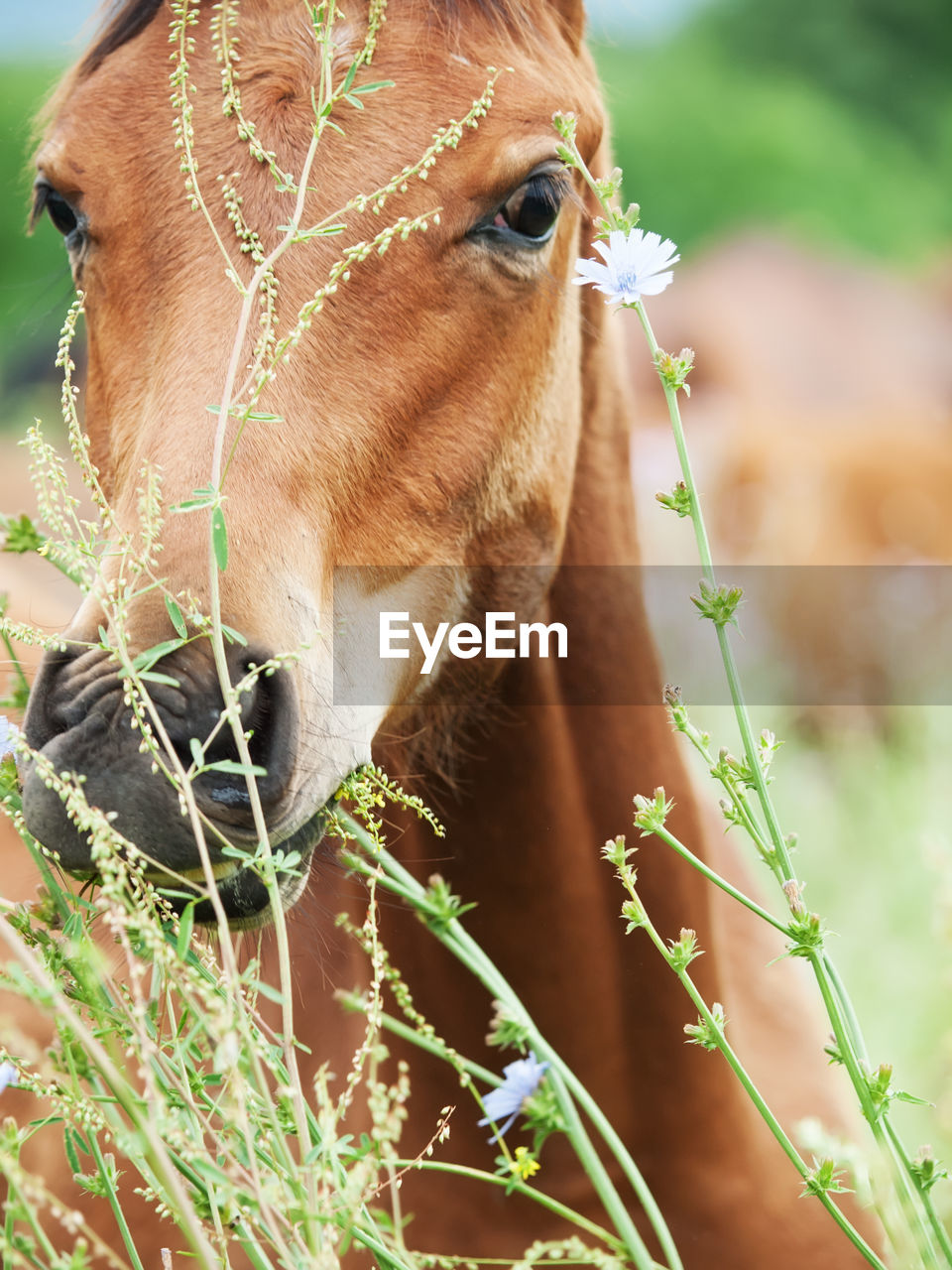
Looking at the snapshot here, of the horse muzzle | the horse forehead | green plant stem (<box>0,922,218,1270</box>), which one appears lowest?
green plant stem (<box>0,922,218,1270</box>)

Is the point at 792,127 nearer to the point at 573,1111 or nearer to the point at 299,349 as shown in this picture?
the point at 299,349

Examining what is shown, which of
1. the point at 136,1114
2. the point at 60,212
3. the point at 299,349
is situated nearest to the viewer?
the point at 136,1114

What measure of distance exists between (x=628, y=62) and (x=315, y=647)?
36.6 feet

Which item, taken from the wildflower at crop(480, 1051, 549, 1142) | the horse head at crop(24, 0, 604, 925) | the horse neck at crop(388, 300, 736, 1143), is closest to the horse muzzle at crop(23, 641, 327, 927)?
the horse head at crop(24, 0, 604, 925)

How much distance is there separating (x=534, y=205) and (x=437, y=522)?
0.35 metres

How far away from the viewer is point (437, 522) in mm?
1356

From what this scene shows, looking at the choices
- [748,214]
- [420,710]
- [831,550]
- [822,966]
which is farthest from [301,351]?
[748,214]

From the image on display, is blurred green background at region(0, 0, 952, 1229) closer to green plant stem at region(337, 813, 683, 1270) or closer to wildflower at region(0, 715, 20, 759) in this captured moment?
wildflower at region(0, 715, 20, 759)

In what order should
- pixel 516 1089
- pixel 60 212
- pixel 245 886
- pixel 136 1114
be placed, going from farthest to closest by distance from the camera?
pixel 60 212
pixel 245 886
pixel 516 1089
pixel 136 1114

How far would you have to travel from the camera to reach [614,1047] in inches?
60.4

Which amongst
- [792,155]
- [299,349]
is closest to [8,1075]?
[299,349]

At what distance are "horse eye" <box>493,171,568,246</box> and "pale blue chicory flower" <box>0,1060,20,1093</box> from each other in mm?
922

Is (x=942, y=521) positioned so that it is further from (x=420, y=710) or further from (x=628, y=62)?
(x=628, y=62)

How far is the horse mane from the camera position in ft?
4.33
